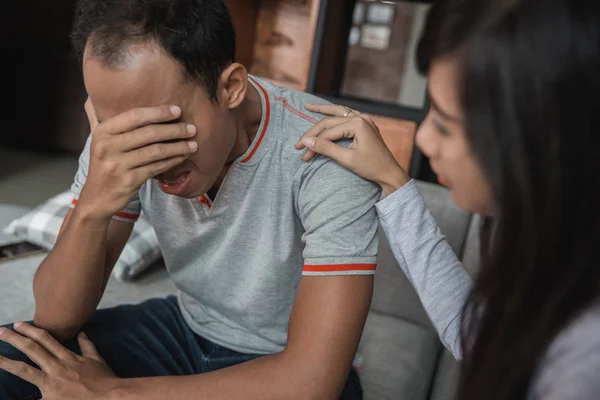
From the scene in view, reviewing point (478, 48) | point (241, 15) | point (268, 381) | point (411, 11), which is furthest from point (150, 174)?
point (411, 11)

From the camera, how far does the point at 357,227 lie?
996 millimetres

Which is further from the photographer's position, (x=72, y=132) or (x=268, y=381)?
(x=72, y=132)

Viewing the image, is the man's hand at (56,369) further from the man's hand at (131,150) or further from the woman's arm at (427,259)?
the woman's arm at (427,259)

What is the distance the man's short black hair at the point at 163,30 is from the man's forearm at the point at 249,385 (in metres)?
0.44

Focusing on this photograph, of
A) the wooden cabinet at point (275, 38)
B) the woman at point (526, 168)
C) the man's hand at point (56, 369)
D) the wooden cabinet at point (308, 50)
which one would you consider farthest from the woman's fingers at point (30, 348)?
the wooden cabinet at point (275, 38)

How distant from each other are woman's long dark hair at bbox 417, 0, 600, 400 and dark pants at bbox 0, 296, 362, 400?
52cm

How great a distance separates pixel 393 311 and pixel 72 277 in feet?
3.35

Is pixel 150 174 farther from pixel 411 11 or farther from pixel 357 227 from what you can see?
pixel 411 11

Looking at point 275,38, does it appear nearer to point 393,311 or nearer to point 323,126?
point 393,311

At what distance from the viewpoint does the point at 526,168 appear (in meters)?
0.62

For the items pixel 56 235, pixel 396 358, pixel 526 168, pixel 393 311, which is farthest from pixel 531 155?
pixel 56 235

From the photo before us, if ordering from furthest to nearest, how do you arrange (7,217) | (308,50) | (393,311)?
(308,50), (7,217), (393,311)

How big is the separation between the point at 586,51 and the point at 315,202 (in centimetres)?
52

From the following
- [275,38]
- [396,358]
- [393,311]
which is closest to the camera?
[396,358]
